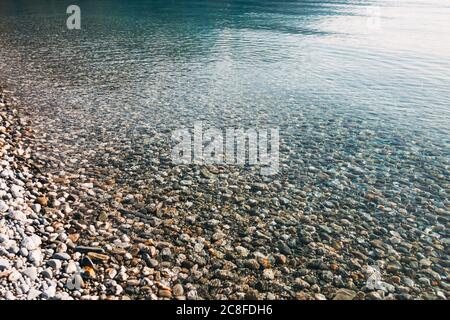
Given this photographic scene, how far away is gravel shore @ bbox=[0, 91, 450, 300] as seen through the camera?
9727 mm

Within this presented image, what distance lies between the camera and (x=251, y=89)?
2920 cm

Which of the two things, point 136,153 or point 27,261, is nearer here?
point 27,261

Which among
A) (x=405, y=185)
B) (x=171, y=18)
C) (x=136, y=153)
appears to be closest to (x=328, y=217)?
(x=405, y=185)

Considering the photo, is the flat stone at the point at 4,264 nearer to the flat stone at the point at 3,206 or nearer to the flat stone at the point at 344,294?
the flat stone at the point at 3,206

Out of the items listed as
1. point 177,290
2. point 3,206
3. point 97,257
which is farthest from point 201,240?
point 3,206

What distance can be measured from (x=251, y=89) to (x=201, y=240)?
64.8 ft

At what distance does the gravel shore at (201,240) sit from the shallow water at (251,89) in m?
2.27

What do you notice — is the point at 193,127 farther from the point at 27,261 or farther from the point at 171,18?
the point at 171,18

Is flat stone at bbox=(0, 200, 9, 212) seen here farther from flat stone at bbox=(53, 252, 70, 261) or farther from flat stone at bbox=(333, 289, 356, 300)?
flat stone at bbox=(333, 289, 356, 300)

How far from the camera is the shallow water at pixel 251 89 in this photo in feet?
60.4

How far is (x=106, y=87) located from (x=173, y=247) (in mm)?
19745

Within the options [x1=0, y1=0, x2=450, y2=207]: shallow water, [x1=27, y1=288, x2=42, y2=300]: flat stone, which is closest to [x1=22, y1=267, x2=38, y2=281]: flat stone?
[x1=27, y1=288, x2=42, y2=300]: flat stone

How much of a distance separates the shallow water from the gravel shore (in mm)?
2270

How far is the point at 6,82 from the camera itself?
87.0 feet
